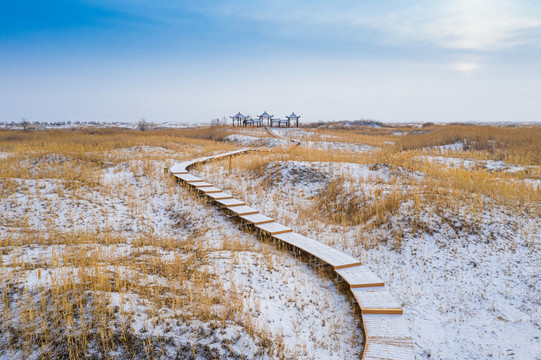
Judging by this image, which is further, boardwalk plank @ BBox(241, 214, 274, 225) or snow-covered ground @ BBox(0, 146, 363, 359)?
boardwalk plank @ BBox(241, 214, 274, 225)

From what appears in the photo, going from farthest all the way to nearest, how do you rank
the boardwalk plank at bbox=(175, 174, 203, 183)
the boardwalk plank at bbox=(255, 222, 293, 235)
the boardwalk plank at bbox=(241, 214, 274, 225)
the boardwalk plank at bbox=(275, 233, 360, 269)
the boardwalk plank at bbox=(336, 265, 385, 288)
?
the boardwalk plank at bbox=(175, 174, 203, 183) → the boardwalk plank at bbox=(241, 214, 274, 225) → the boardwalk plank at bbox=(255, 222, 293, 235) → the boardwalk plank at bbox=(275, 233, 360, 269) → the boardwalk plank at bbox=(336, 265, 385, 288)

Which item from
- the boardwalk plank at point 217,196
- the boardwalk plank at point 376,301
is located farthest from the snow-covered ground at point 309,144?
the boardwalk plank at point 376,301

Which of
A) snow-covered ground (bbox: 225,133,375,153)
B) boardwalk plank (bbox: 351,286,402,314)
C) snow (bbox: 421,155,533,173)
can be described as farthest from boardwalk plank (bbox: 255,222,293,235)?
snow-covered ground (bbox: 225,133,375,153)

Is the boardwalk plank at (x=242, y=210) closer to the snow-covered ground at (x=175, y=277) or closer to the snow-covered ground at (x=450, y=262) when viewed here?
the snow-covered ground at (x=175, y=277)

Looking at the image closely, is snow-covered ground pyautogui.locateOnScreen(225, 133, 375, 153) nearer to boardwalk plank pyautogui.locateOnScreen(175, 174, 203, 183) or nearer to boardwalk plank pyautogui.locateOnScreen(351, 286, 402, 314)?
boardwalk plank pyautogui.locateOnScreen(175, 174, 203, 183)

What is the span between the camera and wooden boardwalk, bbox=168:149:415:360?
12.4 ft

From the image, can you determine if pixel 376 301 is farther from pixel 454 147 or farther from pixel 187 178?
pixel 454 147

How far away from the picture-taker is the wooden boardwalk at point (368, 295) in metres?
3.77

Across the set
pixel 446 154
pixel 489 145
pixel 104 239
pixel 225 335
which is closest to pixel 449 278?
pixel 225 335

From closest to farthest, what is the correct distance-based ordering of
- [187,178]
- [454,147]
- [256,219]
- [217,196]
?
[256,219] → [217,196] → [187,178] → [454,147]

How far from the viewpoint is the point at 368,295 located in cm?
482

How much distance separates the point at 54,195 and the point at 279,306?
7.19 metres

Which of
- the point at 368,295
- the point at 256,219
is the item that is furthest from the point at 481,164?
the point at 368,295

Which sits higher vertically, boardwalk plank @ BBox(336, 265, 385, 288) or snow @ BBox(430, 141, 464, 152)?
snow @ BBox(430, 141, 464, 152)
